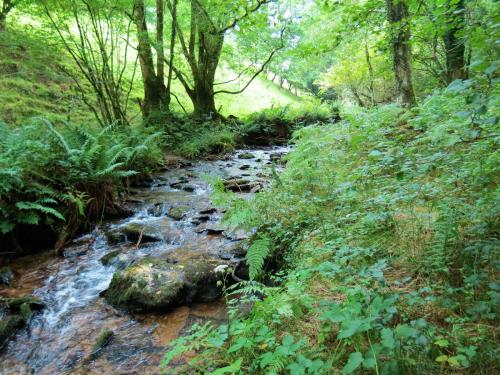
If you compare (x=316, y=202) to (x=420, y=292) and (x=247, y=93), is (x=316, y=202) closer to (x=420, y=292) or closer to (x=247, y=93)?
(x=420, y=292)

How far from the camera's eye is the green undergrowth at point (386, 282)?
1522 millimetres

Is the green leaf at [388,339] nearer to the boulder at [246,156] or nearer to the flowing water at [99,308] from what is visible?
the flowing water at [99,308]

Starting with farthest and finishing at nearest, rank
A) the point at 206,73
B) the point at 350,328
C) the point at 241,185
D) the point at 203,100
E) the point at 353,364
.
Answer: the point at 203,100 → the point at 206,73 → the point at 241,185 → the point at 350,328 → the point at 353,364

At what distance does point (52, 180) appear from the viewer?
5.04 m

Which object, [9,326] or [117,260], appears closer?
[9,326]

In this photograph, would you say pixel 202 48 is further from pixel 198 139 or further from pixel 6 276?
pixel 6 276

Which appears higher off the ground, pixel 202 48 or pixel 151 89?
pixel 202 48

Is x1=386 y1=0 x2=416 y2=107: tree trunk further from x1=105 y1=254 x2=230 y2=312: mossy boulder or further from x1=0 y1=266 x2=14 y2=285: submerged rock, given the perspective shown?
x1=0 y1=266 x2=14 y2=285: submerged rock

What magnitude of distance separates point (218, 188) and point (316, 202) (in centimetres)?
122

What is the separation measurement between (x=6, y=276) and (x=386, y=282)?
433cm

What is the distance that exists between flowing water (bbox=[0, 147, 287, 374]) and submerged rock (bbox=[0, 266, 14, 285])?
9cm

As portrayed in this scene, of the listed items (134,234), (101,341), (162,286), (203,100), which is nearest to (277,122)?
(203,100)

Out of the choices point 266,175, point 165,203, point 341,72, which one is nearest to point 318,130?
point 266,175

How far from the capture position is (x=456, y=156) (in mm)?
2889
